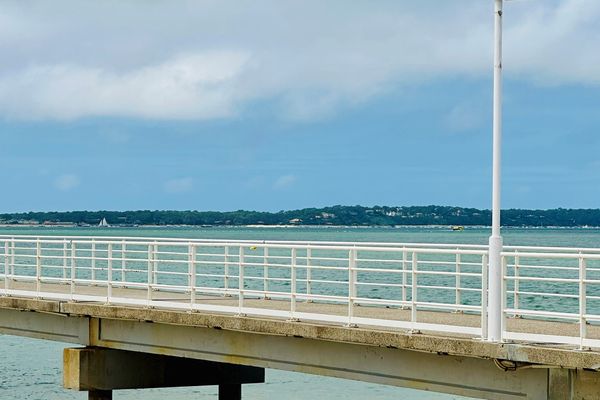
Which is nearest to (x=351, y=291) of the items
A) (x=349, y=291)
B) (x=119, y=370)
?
(x=349, y=291)

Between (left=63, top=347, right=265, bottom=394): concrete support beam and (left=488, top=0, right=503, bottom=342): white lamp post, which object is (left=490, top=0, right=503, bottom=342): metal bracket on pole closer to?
(left=488, top=0, right=503, bottom=342): white lamp post

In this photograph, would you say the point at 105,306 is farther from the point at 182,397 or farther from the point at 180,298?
the point at 182,397

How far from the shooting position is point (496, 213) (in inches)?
512

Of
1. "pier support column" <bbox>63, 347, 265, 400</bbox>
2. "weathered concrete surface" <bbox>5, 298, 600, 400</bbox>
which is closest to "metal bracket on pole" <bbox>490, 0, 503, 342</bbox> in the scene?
"weathered concrete surface" <bbox>5, 298, 600, 400</bbox>

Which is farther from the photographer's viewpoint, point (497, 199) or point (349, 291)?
point (349, 291)

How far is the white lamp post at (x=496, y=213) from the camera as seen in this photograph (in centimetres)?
1303

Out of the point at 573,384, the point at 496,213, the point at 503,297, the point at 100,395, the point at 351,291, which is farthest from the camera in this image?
the point at 100,395

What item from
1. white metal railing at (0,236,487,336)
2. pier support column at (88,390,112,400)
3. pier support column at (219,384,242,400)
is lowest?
pier support column at (219,384,242,400)

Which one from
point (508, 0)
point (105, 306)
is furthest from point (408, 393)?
point (508, 0)

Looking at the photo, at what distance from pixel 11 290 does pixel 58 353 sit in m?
20.8

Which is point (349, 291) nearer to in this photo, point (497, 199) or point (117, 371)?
point (497, 199)

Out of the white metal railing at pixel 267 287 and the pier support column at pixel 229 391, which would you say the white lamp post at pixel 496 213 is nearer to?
the white metal railing at pixel 267 287

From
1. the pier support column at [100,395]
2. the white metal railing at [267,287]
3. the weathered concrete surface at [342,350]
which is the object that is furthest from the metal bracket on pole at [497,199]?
the pier support column at [100,395]

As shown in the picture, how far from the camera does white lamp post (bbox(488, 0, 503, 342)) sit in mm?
13031
